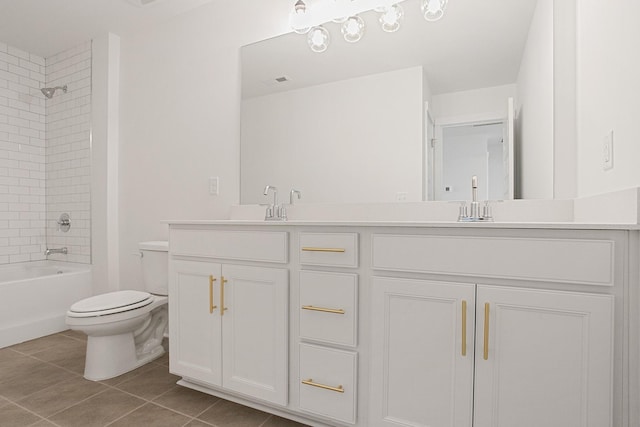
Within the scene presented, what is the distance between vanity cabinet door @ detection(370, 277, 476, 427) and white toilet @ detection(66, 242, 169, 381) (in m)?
1.43

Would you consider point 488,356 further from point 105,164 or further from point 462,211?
point 105,164

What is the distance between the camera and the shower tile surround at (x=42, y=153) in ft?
10.2

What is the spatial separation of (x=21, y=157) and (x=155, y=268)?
206cm

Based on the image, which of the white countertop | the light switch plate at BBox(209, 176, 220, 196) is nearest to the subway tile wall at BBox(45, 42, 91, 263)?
the light switch plate at BBox(209, 176, 220, 196)

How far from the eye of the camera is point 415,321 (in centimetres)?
125

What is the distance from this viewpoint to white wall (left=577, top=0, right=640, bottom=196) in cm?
100

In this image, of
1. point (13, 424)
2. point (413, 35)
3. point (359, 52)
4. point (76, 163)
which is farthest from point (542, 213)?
point (76, 163)

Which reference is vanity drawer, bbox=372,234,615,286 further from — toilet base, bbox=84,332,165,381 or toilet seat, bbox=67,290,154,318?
toilet base, bbox=84,332,165,381

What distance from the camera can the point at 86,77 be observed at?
3090mm

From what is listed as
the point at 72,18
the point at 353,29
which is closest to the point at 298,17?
the point at 353,29

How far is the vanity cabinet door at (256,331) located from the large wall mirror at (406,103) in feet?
2.14

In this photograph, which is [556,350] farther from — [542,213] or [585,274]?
[542,213]

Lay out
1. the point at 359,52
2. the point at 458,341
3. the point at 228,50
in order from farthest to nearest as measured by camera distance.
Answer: the point at 228,50, the point at 359,52, the point at 458,341

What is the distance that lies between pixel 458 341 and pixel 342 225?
1.87 feet
